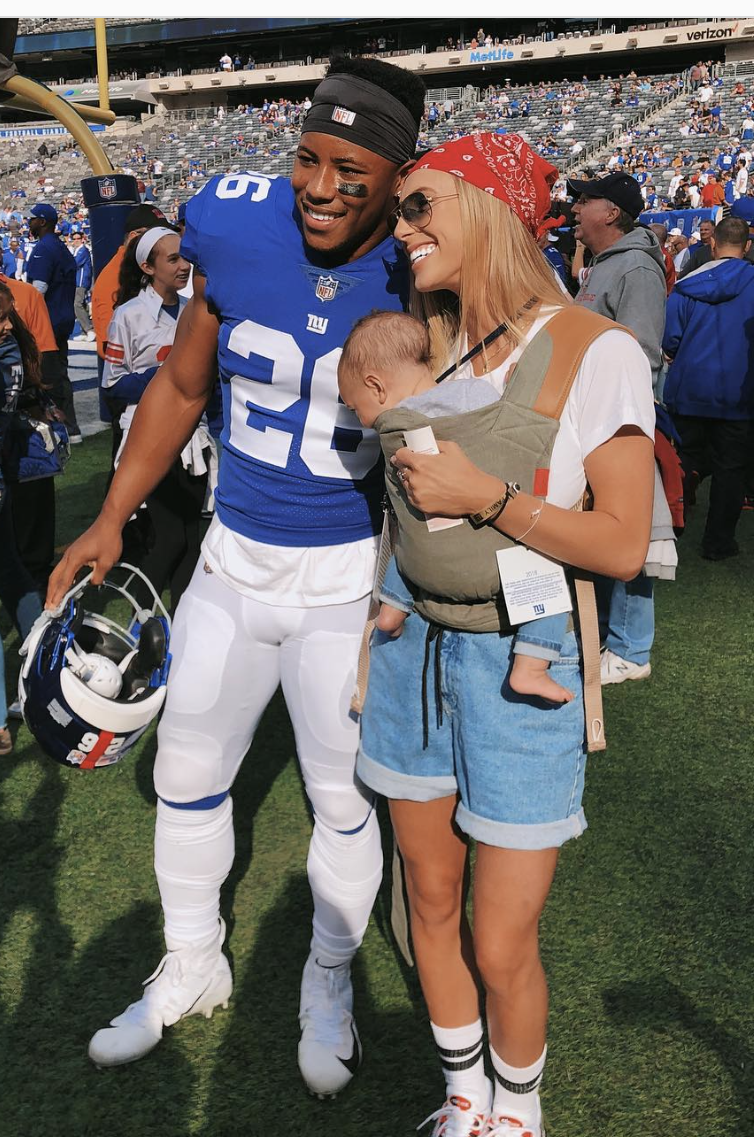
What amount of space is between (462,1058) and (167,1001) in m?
0.81

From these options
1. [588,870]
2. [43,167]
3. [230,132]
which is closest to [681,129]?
[230,132]

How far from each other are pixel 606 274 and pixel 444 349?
10.3 ft

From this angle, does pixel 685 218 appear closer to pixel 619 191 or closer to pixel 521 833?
pixel 619 191

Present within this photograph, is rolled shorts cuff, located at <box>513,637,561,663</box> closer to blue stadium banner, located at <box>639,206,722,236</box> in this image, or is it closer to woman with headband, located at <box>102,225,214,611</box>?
woman with headband, located at <box>102,225,214,611</box>

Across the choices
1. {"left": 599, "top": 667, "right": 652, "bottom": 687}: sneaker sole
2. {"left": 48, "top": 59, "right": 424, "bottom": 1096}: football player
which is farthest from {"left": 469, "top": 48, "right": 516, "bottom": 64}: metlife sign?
{"left": 48, "top": 59, "right": 424, "bottom": 1096}: football player

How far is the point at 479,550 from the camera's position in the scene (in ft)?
5.63

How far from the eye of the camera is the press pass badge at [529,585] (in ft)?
5.56

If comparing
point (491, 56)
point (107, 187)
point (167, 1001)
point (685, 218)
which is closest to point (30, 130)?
point (491, 56)

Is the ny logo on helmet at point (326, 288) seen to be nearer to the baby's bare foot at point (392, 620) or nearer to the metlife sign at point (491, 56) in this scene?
the baby's bare foot at point (392, 620)

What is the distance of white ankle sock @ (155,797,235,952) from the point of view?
2.37 meters

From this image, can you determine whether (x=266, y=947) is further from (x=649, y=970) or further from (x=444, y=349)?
(x=444, y=349)

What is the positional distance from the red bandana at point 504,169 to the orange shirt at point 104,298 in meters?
4.93

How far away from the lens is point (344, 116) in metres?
2.03

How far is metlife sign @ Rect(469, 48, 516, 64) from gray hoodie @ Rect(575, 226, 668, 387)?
50606 millimetres
